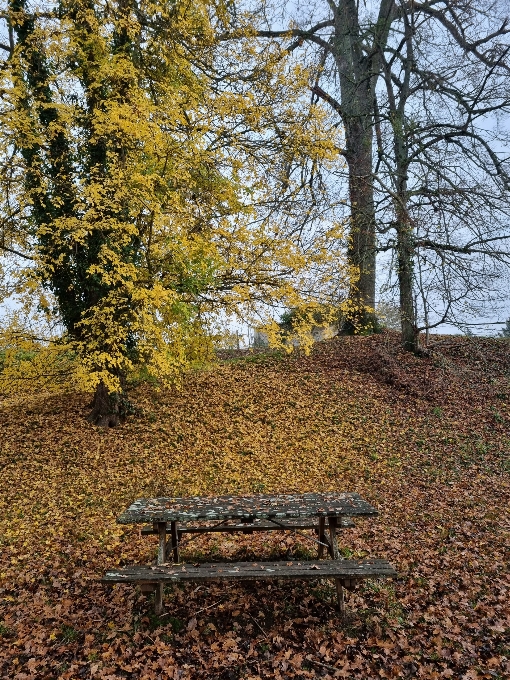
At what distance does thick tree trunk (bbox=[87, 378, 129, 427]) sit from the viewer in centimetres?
965

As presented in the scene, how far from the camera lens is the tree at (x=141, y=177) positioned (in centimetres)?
772

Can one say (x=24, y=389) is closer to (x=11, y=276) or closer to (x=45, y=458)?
(x=45, y=458)

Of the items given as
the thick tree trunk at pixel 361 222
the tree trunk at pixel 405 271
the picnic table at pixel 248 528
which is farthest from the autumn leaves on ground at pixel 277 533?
the thick tree trunk at pixel 361 222

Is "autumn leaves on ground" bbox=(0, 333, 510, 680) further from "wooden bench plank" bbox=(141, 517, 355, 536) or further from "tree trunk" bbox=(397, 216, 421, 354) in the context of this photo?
"tree trunk" bbox=(397, 216, 421, 354)

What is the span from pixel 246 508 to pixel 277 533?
1.87 meters

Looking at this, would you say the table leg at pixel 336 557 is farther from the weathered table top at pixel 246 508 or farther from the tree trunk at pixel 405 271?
the tree trunk at pixel 405 271

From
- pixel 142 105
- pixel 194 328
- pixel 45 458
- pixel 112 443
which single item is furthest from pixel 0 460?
pixel 142 105

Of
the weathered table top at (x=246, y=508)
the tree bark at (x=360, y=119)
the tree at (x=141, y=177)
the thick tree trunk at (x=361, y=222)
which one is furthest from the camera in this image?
the tree bark at (x=360, y=119)

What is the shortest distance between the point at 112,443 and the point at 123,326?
7.59ft

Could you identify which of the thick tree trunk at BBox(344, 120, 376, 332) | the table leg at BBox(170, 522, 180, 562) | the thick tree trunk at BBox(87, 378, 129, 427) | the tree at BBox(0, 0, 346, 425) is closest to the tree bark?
the thick tree trunk at BBox(344, 120, 376, 332)

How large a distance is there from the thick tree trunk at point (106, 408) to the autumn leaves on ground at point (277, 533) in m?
0.23

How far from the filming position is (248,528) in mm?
4984

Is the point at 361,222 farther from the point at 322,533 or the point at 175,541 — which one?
the point at 175,541

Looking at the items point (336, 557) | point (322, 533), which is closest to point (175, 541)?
point (322, 533)
